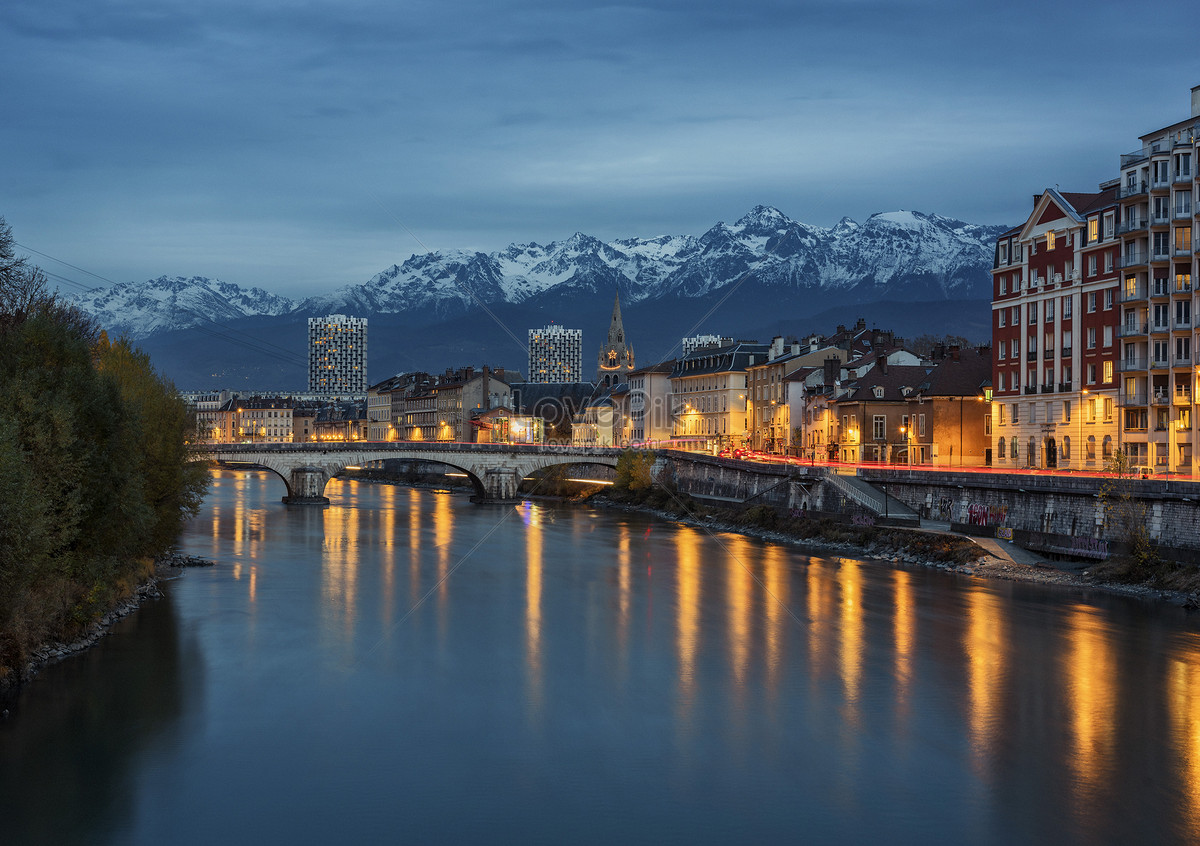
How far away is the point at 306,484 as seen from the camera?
9612cm

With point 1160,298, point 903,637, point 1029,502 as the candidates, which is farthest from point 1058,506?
point 903,637

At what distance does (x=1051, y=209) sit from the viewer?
6275 centimetres

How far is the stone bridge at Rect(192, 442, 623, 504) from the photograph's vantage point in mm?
96188

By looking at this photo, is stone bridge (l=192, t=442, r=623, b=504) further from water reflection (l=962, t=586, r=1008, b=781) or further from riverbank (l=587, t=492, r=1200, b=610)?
water reflection (l=962, t=586, r=1008, b=781)

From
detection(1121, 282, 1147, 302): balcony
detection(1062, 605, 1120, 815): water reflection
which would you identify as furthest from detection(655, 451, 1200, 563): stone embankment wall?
detection(1121, 282, 1147, 302): balcony

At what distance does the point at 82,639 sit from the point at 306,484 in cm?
6419

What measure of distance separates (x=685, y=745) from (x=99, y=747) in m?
12.5

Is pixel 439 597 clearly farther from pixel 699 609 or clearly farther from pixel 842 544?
pixel 842 544

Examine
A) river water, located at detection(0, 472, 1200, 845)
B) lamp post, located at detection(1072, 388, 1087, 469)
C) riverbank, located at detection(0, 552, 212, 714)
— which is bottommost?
river water, located at detection(0, 472, 1200, 845)

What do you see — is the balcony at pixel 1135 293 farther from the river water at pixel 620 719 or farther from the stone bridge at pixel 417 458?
the stone bridge at pixel 417 458

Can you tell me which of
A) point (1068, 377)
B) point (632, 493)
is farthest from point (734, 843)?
point (632, 493)

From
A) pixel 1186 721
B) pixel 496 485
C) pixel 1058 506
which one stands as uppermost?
pixel 1058 506

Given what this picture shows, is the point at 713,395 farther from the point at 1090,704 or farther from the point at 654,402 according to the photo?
the point at 1090,704

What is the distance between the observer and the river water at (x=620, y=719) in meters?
21.7
